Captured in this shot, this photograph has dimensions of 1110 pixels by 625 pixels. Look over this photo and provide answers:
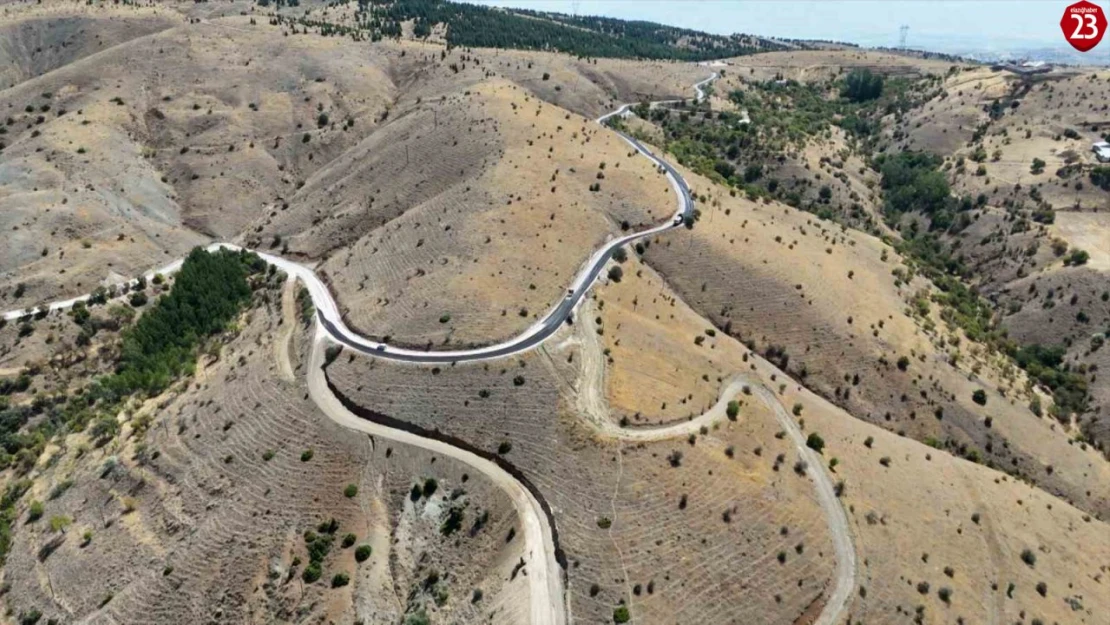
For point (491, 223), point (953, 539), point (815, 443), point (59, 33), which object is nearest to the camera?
point (953, 539)

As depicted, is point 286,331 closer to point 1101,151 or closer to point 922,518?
point 922,518

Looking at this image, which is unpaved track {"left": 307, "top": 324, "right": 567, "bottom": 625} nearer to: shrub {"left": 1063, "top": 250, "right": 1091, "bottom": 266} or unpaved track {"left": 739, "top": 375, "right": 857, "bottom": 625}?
unpaved track {"left": 739, "top": 375, "right": 857, "bottom": 625}

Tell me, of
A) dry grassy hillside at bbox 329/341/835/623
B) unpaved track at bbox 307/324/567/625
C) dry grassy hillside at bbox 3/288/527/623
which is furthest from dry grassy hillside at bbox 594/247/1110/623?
dry grassy hillside at bbox 3/288/527/623

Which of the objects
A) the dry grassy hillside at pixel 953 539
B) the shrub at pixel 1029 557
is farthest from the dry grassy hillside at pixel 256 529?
the shrub at pixel 1029 557

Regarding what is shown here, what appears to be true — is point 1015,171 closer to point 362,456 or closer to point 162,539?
point 362,456

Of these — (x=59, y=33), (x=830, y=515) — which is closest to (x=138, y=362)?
(x=830, y=515)

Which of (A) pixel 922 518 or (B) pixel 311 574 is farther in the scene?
(A) pixel 922 518
